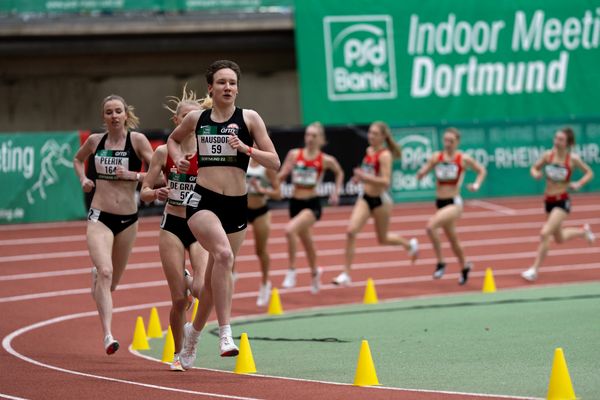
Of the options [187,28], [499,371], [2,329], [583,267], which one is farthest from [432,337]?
[187,28]

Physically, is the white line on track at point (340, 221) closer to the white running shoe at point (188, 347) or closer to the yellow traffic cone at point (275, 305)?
the yellow traffic cone at point (275, 305)

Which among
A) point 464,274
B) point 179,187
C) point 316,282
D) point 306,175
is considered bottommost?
point 464,274

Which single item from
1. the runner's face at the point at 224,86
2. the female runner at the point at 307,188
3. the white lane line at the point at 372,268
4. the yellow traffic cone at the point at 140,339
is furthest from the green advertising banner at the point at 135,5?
the runner's face at the point at 224,86

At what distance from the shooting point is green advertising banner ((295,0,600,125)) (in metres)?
29.9

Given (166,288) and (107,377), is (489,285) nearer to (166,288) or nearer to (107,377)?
(166,288)

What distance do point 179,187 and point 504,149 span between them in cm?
1877

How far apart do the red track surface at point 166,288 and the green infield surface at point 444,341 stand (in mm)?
658

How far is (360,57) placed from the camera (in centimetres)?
3028

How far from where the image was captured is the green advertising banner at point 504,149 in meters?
28.1

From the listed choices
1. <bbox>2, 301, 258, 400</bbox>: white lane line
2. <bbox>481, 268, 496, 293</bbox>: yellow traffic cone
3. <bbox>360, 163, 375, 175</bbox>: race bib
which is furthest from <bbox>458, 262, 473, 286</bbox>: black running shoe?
<bbox>2, 301, 258, 400</bbox>: white lane line

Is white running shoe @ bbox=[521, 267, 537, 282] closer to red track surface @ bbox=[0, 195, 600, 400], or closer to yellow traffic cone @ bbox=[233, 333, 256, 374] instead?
red track surface @ bbox=[0, 195, 600, 400]

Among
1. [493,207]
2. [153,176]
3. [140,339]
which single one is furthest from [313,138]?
[493,207]

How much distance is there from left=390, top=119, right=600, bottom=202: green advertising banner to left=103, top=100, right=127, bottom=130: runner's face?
54.6 feet

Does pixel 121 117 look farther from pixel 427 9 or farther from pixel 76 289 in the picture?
pixel 427 9
